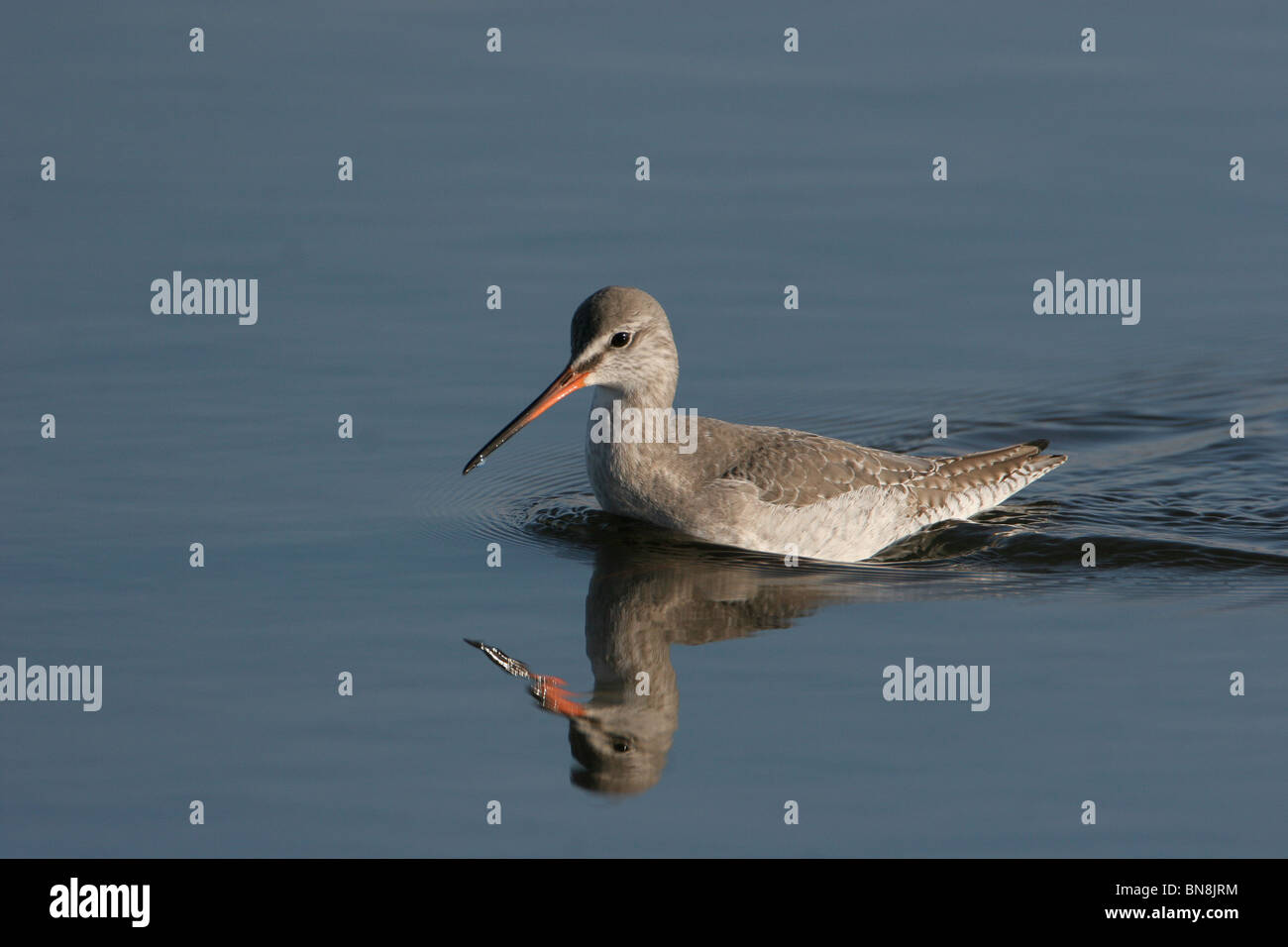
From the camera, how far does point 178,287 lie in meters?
16.1

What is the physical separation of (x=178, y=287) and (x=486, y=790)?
8.38m

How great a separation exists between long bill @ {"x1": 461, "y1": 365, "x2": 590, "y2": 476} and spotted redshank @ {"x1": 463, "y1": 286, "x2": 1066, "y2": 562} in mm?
11

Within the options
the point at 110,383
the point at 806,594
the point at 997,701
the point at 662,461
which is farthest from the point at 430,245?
the point at 997,701

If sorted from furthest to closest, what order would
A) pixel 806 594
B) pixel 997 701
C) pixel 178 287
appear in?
pixel 178 287, pixel 806 594, pixel 997 701

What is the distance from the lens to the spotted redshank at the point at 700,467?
1286 centimetres

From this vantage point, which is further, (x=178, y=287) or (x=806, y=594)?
(x=178, y=287)

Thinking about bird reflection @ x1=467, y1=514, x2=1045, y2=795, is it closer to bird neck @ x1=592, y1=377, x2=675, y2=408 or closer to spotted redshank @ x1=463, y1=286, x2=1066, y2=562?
spotted redshank @ x1=463, y1=286, x2=1066, y2=562

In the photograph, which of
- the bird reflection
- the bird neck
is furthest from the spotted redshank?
the bird reflection

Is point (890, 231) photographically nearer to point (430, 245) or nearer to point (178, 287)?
point (430, 245)

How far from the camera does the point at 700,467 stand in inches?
519

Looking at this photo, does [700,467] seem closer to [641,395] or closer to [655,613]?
[641,395]

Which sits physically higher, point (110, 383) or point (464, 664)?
point (110, 383)

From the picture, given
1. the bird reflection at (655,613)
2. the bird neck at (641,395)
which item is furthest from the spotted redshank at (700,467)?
the bird reflection at (655,613)


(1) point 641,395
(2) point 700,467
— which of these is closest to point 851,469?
(2) point 700,467
